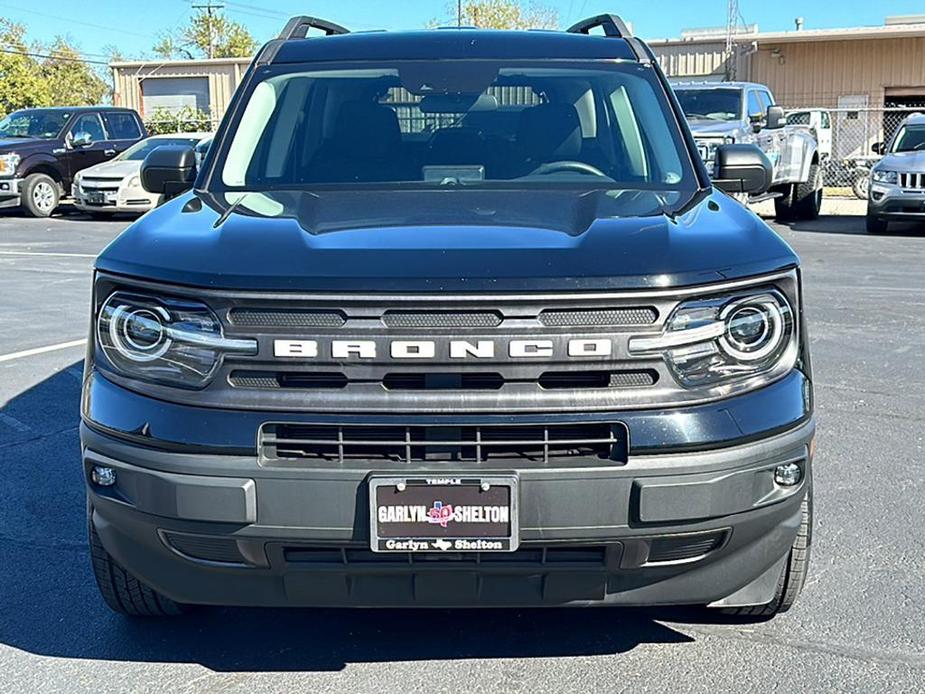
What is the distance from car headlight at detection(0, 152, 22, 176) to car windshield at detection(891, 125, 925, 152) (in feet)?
46.4

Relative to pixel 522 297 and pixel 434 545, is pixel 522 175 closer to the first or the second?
pixel 522 297

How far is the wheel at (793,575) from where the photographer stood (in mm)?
3064

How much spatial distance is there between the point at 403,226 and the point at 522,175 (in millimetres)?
1030

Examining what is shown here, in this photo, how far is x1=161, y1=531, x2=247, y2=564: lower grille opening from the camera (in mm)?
2646

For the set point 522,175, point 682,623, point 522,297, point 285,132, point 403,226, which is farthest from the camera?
point 285,132

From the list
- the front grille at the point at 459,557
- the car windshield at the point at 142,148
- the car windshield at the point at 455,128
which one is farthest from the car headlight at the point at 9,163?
the front grille at the point at 459,557

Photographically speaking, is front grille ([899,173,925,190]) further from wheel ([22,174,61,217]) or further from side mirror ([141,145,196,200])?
wheel ([22,174,61,217])

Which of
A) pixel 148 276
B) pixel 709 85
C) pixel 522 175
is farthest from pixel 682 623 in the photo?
pixel 709 85

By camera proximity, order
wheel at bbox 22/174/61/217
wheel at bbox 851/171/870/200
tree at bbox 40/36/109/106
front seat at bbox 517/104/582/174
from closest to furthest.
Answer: front seat at bbox 517/104/582/174
wheel at bbox 22/174/61/217
wheel at bbox 851/171/870/200
tree at bbox 40/36/109/106

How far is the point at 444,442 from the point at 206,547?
66 cm

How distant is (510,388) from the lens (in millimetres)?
2574

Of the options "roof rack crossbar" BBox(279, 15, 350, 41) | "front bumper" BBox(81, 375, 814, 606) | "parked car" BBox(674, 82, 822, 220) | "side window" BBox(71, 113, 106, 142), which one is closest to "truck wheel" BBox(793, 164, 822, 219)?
"parked car" BBox(674, 82, 822, 220)

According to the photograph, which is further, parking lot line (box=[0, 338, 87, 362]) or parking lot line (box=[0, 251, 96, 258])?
parking lot line (box=[0, 251, 96, 258])

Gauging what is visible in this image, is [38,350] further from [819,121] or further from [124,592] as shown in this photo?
[819,121]
